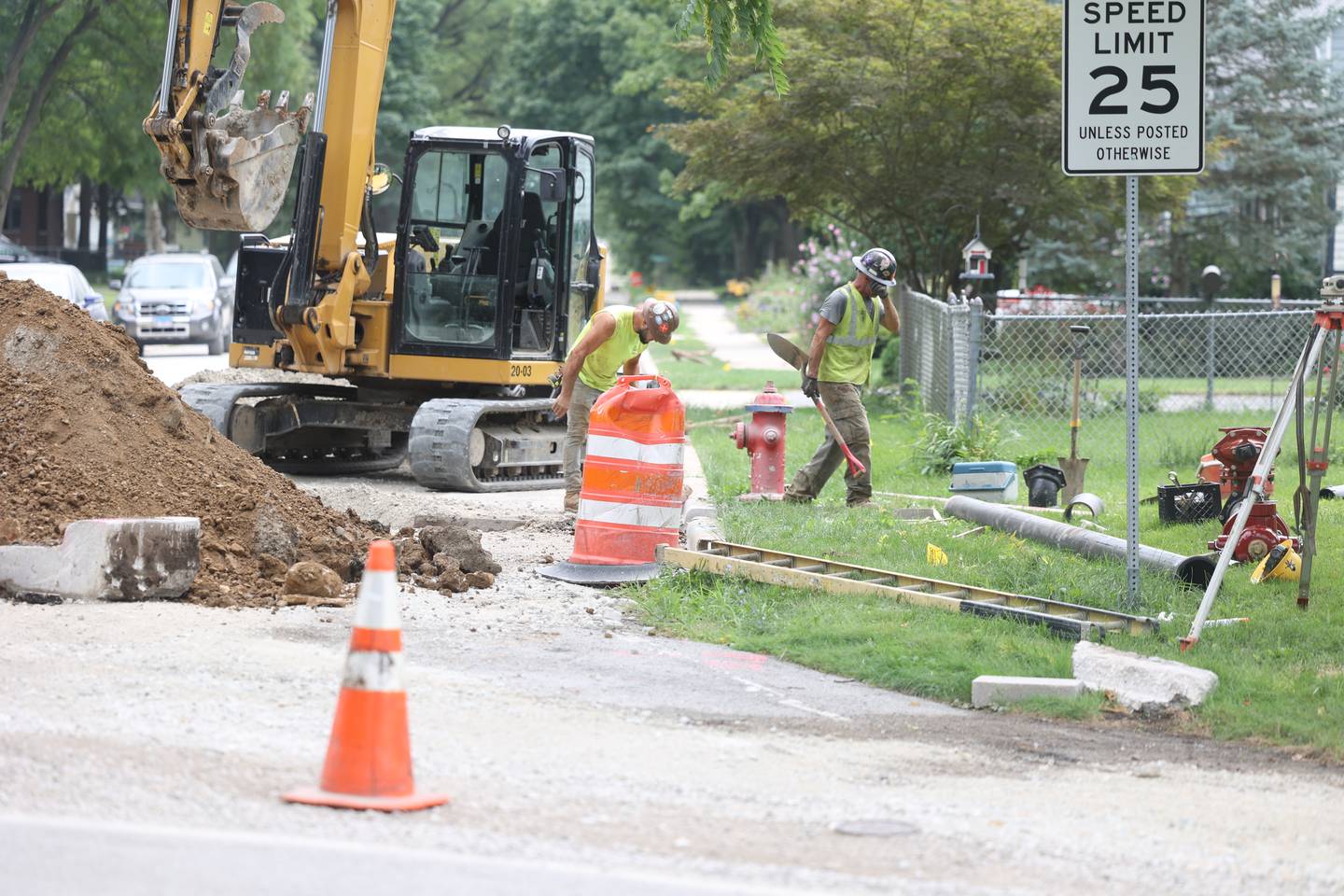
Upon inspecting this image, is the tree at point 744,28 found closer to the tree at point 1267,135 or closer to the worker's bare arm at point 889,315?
the worker's bare arm at point 889,315

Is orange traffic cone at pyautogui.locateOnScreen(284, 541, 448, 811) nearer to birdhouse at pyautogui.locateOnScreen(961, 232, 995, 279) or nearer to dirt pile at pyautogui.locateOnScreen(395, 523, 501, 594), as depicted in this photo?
dirt pile at pyautogui.locateOnScreen(395, 523, 501, 594)

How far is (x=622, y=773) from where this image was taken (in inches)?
239

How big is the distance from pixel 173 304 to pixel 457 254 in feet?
60.9

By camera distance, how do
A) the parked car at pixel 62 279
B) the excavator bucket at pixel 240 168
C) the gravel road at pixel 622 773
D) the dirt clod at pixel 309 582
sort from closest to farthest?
the gravel road at pixel 622 773 → the dirt clod at pixel 309 582 → the excavator bucket at pixel 240 168 → the parked car at pixel 62 279

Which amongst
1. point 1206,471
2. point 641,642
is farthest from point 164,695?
point 1206,471

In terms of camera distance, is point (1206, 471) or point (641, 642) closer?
point (641, 642)

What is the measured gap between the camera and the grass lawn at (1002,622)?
7.48 m

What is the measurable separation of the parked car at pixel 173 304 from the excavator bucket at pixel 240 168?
20.7 meters

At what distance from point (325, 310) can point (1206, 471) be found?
7164 millimetres

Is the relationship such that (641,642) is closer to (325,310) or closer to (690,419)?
(325,310)

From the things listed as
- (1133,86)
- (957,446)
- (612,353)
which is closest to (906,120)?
(957,446)

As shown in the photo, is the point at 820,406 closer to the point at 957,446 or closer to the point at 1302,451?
the point at 957,446

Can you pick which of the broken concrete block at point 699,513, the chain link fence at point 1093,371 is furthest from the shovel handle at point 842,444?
the chain link fence at point 1093,371

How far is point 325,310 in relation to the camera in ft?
48.4
